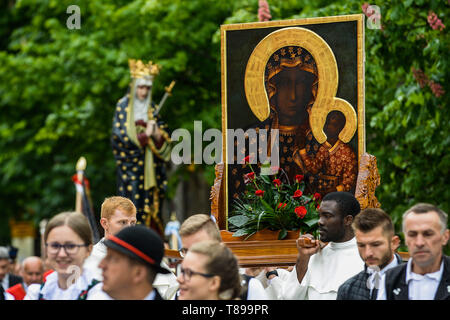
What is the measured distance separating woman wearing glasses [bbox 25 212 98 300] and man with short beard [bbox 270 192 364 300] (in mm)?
1974

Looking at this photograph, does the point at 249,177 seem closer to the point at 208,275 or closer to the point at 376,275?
the point at 376,275

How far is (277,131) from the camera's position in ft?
33.5

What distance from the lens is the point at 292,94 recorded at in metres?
10.2

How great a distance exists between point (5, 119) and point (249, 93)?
50.2 ft

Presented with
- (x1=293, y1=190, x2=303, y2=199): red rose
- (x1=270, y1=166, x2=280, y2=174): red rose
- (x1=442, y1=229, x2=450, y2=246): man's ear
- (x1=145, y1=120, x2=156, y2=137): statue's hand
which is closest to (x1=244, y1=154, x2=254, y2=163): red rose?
(x1=270, y1=166, x2=280, y2=174): red rose

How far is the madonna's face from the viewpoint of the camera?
10.1m

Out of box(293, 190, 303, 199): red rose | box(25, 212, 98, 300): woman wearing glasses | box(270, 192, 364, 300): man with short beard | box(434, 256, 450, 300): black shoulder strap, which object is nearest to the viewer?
box(434, 256, 450, 300): black shoulder strap

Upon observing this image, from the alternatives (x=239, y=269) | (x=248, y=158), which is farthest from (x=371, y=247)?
(x=248, y=158)

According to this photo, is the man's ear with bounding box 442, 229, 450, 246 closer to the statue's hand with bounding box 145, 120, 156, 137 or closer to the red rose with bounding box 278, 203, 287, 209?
the red rose with bounding box 278, 203, 287, 209

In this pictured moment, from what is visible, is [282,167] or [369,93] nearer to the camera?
[282,167]
